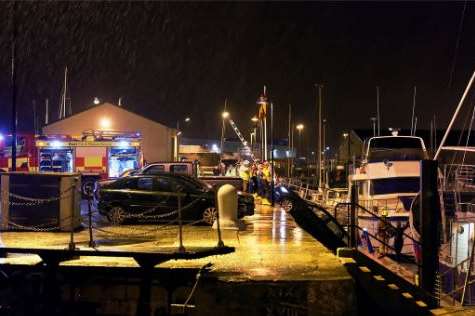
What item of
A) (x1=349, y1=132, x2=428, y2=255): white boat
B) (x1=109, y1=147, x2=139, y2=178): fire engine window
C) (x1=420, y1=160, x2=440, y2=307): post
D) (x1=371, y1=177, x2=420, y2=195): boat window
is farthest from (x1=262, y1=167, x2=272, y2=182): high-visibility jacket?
(x1=420, y1=160, x2=440, y2=307): post

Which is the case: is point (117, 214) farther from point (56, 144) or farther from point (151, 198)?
point (56, 144)

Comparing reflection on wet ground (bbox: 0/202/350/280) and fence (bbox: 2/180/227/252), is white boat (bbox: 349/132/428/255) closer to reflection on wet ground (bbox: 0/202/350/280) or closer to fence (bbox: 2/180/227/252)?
reflection on wet ground (bbox: 0/202/350/280)

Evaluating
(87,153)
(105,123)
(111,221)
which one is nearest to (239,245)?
(111,221)

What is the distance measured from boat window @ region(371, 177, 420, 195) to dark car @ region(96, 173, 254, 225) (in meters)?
9.62

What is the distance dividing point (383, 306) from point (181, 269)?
365 centimetres

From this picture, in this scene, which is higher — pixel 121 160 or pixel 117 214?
pixel 121 160

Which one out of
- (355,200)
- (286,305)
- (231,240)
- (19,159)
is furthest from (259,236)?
(19,159)

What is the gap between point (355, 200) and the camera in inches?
495

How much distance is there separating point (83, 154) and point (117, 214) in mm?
12014

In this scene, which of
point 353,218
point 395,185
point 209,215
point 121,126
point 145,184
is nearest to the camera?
point 353,218

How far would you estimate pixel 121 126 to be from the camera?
3738cm

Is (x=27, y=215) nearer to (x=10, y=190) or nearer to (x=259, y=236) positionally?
(x=10, y=190)

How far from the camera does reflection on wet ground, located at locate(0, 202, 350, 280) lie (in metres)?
9.99

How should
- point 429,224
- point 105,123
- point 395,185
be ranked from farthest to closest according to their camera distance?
point 105,123
point 395,185
point 429,224
